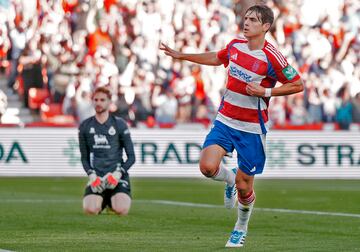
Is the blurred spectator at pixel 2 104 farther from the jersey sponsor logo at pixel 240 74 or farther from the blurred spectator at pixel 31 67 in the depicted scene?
the jersey sponsor logo at pixel 240 74

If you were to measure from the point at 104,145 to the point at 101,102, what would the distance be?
72 cm

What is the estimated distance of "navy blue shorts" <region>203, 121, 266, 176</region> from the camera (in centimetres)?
1116

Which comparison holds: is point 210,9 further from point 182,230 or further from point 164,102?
point 182,230

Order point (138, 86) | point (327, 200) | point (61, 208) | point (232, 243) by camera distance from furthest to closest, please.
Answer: point (138, 86), point (327, 200), point (61, 208), point (232, 243)

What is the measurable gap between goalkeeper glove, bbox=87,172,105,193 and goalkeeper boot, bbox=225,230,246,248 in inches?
208

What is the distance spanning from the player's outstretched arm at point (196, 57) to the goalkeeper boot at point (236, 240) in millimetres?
1754

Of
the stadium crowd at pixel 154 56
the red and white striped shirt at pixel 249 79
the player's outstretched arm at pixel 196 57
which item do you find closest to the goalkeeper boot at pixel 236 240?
the red and white striped shirt at pixel 249 79

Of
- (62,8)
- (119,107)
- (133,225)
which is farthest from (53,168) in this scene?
(133,225)

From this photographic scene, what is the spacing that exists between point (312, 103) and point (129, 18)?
5722mm

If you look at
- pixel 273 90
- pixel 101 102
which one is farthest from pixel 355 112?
pixel 273 90

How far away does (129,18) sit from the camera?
1260 inches

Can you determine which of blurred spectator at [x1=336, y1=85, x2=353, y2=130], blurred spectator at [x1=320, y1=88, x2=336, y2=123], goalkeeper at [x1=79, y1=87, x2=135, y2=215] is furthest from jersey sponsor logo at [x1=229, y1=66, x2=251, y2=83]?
blurred spectator at [x1=320, y1=88, x2=336, y2=123]

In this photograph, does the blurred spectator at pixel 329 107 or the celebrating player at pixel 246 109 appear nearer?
the celebrating player at pixel 246 109

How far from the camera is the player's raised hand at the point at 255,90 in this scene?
423 inches
